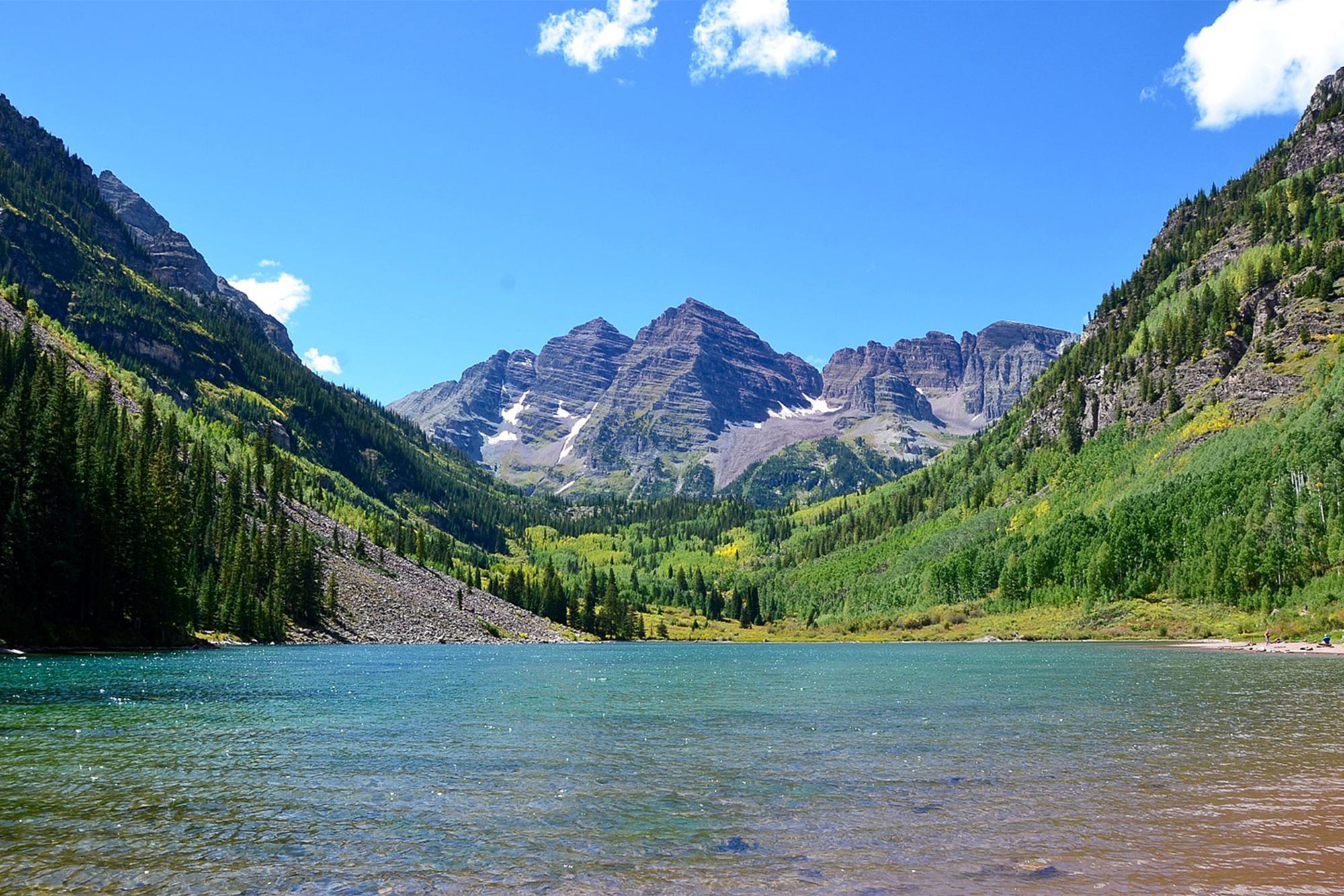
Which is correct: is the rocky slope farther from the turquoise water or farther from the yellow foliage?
the yellow foliage

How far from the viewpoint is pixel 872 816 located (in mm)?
21484

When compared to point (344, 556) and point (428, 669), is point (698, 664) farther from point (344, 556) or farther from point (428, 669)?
point (344, 556)

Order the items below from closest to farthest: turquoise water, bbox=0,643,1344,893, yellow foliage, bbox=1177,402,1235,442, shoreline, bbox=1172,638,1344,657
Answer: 1. turquoise water, bbox=0,643,1344,893
2. shoreline, bbox=1172,638,1344,657
3. yellow foliage, bbox=1177,402,1235,442

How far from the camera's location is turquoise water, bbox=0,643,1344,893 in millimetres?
16984

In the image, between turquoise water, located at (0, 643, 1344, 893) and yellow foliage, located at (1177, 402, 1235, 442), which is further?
yellow foliage, located at (1177, 402, 1235, 442)

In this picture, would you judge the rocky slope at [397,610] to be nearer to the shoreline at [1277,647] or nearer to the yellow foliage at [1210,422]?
the shoreline at [1277,647]

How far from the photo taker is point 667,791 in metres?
25.0

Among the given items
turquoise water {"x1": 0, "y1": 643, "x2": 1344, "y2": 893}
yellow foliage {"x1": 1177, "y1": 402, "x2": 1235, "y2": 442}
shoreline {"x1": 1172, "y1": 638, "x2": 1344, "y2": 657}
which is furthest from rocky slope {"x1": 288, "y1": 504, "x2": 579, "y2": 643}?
yellow foliage {"x1": 1177, "y1": 402, "x2": 1235, "y2": 442}

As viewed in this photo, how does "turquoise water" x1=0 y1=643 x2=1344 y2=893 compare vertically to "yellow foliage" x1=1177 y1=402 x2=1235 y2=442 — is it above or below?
below

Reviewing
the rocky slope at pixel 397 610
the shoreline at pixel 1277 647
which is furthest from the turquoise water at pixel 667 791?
the rocky slope at pixel 397 610

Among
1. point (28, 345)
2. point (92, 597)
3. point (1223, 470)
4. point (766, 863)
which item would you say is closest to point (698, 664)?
point (92, 597)

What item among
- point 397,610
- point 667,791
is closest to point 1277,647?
point 667,791

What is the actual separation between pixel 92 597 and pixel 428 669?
119 feet

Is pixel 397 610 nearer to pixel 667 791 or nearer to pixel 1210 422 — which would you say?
pixel 667 791
